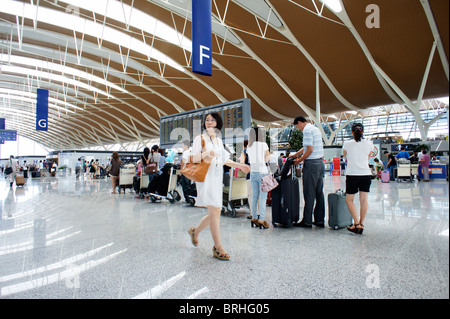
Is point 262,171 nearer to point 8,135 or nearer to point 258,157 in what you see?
point 258,157

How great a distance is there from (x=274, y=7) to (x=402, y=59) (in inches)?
331

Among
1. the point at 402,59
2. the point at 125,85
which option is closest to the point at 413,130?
the point at 402,59

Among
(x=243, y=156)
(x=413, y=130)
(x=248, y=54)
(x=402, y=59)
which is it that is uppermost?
(x=248, y=54)

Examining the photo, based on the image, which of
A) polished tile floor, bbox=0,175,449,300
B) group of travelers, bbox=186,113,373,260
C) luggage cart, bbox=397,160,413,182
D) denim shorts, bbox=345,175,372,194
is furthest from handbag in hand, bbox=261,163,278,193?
luggage cart, bbox=397,160,413,182

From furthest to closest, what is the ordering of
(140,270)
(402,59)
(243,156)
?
(402,59), (243,156), (140,270)

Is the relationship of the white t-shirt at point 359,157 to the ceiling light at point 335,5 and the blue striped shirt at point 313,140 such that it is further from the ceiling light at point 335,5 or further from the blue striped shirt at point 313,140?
the ceiling light at point 335,5

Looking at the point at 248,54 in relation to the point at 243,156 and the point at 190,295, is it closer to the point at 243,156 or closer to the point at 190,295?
the point at 243,156

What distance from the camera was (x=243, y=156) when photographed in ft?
16.6

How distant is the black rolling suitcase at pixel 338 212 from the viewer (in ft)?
15.3

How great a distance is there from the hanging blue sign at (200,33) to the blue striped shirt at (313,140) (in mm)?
3701

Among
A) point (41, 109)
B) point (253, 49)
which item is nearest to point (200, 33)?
point (253, 49)

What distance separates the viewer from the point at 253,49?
20000mm

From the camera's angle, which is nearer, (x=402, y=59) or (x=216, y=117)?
(x=216, y=117)
